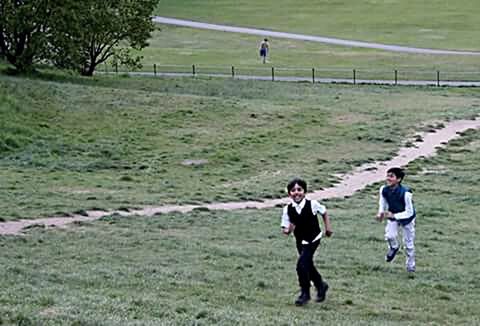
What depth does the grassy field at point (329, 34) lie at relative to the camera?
76.2 metres

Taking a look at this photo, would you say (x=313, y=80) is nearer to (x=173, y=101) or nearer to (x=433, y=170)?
(x=173, y=101)

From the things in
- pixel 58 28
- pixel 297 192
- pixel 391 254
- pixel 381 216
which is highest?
pixel 58 28

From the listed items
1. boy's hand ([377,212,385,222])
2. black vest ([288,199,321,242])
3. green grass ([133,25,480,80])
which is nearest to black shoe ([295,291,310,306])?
black vest ([288,199,321,242])

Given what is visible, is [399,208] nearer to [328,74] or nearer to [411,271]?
[411,271]

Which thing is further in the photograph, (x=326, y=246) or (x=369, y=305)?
(x=326, y=246)

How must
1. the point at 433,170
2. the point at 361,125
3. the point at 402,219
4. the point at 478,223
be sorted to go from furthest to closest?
1. the point at 361,125
2. the point at 433,170
3. the point at 478,223
4. the point at 402,219

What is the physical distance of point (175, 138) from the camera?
125 ft

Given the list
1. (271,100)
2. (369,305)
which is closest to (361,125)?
(271,100)

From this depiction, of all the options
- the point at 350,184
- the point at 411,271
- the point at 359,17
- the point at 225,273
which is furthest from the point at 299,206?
the point at 359,17

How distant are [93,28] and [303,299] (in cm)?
4176

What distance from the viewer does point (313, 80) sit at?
6381 centimetres

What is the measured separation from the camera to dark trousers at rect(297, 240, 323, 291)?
13289 mm

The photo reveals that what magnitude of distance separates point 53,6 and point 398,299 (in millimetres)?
38525

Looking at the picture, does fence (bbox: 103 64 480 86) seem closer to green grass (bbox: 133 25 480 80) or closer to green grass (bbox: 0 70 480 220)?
green grass (bbox: 133 25 480 80)
